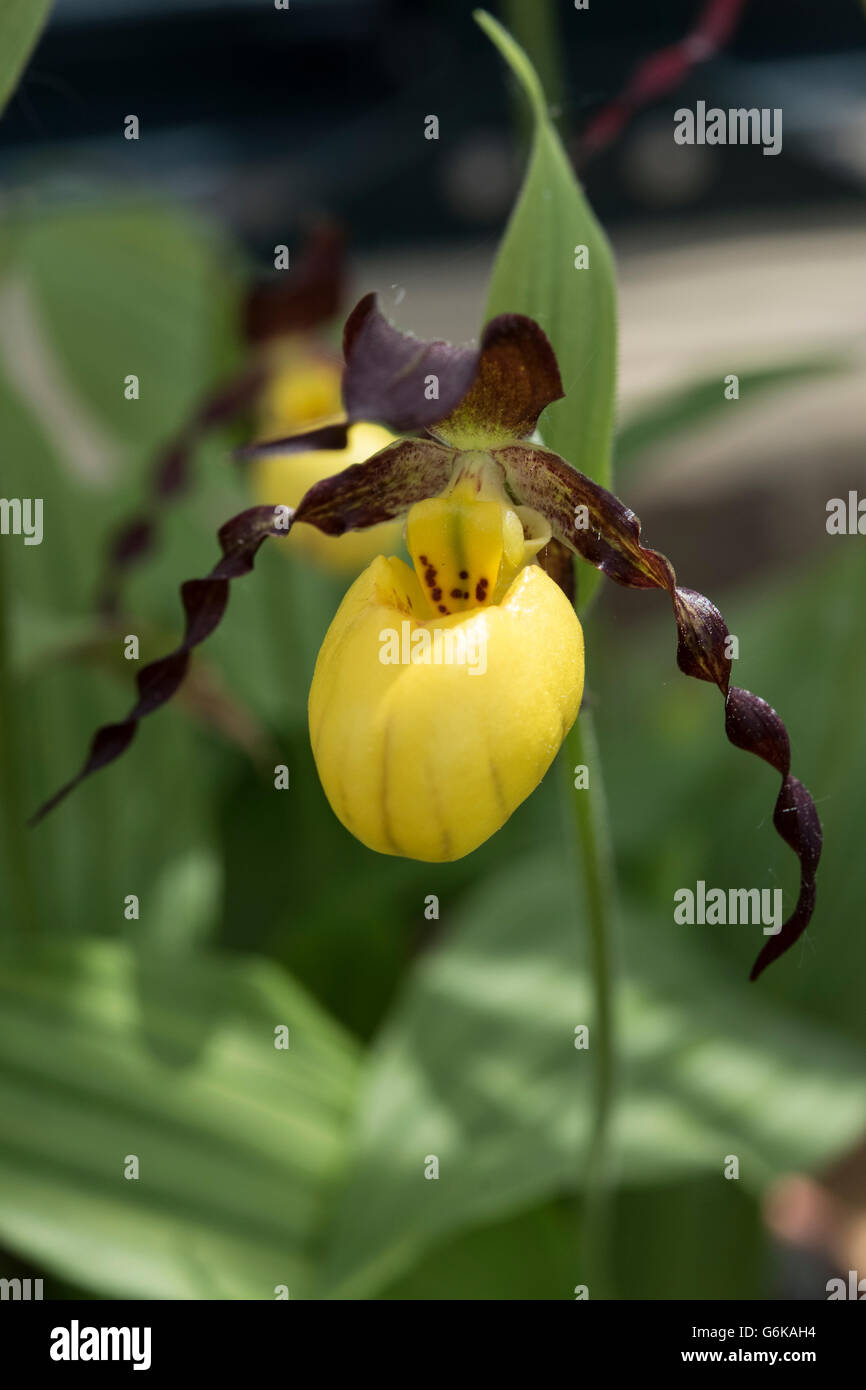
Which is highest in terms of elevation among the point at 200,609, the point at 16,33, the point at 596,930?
the point at 16,33

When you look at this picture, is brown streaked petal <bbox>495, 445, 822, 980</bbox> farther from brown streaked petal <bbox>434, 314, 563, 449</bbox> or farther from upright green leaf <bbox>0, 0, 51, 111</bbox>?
upright green leaf <bbox>0, 0, 51, 111</bbox>

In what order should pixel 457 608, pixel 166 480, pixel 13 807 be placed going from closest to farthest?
pixel 457 608 < pixel 13 807 < pixel 166 480

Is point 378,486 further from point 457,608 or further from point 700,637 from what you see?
point 700,637

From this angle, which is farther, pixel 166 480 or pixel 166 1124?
pixel 166 480

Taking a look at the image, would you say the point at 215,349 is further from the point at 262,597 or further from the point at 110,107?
the point at 110,107

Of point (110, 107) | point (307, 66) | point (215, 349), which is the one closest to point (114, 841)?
point (215, 349)

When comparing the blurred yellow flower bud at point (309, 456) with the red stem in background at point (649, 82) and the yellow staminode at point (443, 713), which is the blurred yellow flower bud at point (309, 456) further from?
the yellow staminode at point (443, 713)

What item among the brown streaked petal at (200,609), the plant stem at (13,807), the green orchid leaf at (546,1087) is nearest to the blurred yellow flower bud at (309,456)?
the plant stem at (13,807)

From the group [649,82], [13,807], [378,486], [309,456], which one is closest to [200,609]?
[378,486]
